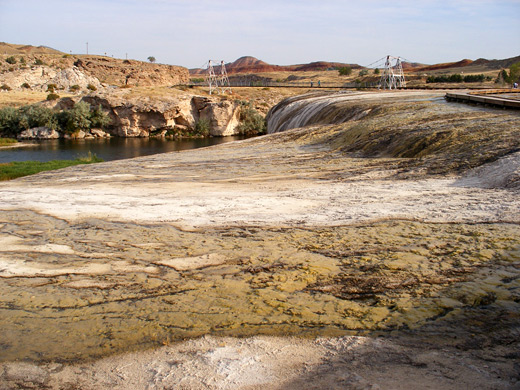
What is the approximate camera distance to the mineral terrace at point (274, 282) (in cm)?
270

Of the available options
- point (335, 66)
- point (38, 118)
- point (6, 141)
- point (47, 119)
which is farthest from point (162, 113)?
point (335, 66)

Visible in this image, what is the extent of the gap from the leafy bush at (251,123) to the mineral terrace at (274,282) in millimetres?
43844

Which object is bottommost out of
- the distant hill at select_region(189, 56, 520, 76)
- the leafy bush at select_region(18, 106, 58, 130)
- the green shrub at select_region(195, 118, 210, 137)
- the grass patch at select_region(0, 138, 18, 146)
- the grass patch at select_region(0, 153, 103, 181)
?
the grass patch at select_region(0, 153, 103, 181)

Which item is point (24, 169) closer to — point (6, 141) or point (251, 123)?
point (6, 141)

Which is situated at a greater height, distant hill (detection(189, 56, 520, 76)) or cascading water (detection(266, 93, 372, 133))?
distant hill (detection(189, 56, 520, 76))

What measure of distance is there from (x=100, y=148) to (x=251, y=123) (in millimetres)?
17205

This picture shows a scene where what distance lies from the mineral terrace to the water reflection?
2769 cm

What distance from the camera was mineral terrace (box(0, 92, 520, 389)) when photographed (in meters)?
2.70

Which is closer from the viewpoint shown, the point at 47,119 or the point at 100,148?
the point at 100,148

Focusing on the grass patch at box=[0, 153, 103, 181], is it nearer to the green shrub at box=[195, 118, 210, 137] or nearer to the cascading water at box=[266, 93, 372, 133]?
the cascading water at box=[266, 93, 372, 133]

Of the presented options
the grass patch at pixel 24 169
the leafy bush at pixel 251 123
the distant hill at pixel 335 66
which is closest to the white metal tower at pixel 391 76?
the leafy bush at pixel 251 123

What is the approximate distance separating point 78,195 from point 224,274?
4.17m

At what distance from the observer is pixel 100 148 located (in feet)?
130

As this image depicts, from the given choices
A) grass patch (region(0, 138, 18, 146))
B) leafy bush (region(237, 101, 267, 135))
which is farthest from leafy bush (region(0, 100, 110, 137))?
leafy bush (region(237, 101, 267, 135))
